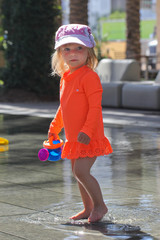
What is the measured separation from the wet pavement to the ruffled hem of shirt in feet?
1.73

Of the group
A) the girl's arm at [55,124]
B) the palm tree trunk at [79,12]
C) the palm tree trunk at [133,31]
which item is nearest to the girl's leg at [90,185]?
the girl's arm at [55,124]

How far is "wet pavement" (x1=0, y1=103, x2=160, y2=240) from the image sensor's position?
4.42 metres

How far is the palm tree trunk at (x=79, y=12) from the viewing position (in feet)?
71.2

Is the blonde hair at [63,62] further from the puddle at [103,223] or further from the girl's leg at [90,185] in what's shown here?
the puddle at [103,223]

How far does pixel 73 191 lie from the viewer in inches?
229

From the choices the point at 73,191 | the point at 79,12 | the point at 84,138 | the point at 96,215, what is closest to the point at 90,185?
the point at 96,215

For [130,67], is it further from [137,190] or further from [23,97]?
[137,190]

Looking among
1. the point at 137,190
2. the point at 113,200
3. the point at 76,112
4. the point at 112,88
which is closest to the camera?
the point at 76,112

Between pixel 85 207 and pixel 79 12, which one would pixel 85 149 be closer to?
pixel 85 207

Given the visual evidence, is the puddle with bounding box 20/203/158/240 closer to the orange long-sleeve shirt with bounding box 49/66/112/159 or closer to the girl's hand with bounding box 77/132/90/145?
the orange long-sleeve shirt with bounding box 49/66/112/159

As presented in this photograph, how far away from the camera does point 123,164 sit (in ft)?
24.4

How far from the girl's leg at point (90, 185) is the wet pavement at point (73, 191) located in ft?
0.26

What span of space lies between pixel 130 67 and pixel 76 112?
12016mm

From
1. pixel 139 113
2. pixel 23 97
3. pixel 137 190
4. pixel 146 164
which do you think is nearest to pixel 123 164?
pixel 146 164
